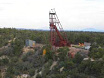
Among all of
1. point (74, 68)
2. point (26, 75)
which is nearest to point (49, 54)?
point (26, 75)

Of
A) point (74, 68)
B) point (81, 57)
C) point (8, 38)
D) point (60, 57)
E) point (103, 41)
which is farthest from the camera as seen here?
point (8, 38)

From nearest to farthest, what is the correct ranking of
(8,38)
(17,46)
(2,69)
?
(2,69) → (17,46) → (8,38)

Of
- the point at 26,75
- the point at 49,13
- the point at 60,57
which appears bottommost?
the point at 26,75

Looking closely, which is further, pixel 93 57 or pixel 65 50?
pixel 65 50

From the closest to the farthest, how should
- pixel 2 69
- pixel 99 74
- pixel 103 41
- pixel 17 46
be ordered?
pixel 99 74 → pixel 2 69 → pixel 17 46 → pixel 103 41

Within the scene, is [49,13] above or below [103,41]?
above

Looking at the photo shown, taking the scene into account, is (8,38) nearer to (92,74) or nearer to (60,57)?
(60,57)

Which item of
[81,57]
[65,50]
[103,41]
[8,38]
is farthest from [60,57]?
[8,38]

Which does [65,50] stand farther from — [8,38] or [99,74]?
[8,38]

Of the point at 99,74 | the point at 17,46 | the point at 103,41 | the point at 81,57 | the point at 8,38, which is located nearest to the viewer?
the point at 99,74
